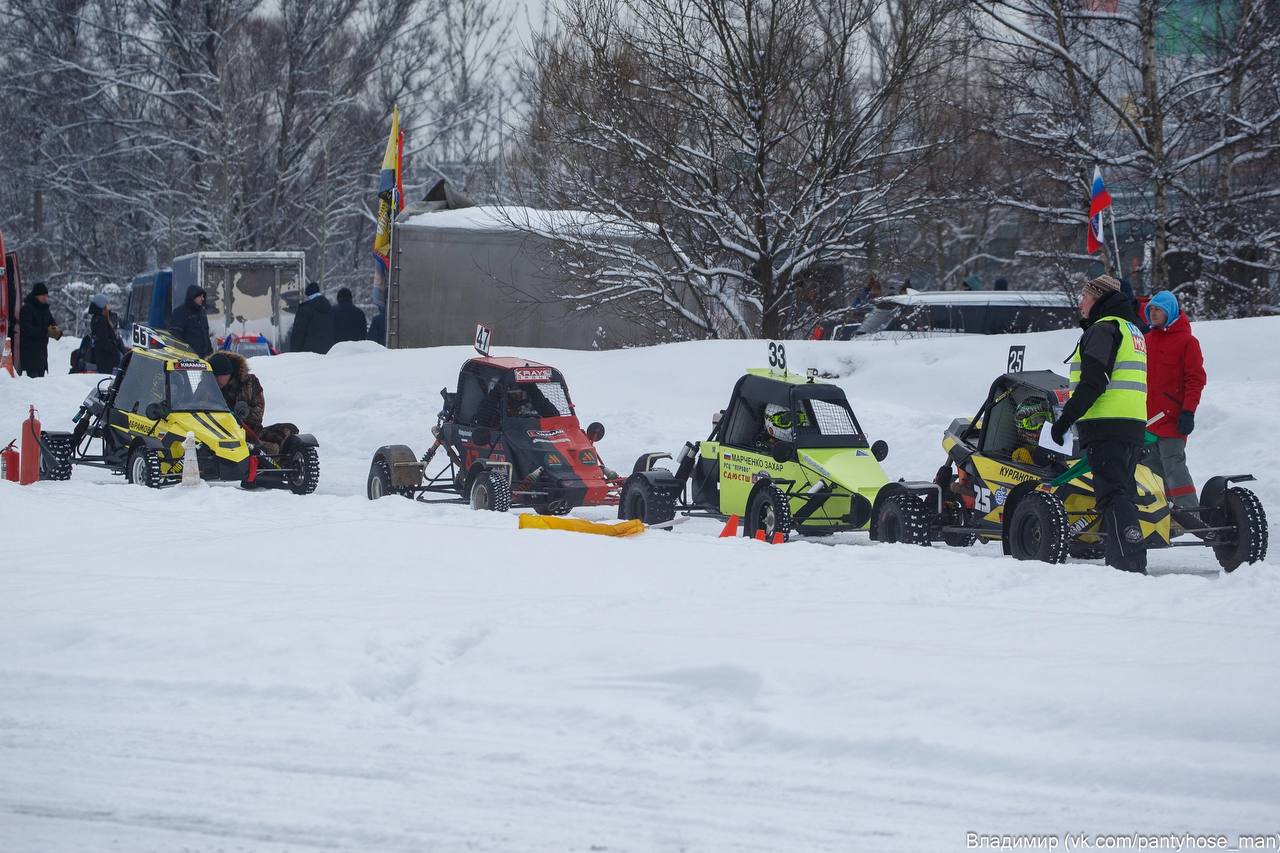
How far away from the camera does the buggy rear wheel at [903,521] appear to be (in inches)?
430

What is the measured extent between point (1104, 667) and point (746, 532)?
6.16 metres

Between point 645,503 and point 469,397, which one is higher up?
point 469,397

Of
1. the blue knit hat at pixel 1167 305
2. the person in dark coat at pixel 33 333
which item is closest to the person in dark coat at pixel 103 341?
the person in dark coat at pixel 33 333

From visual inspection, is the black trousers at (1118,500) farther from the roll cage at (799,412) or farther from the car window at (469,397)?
the car window at (469,397)

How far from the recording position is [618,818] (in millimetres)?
4672

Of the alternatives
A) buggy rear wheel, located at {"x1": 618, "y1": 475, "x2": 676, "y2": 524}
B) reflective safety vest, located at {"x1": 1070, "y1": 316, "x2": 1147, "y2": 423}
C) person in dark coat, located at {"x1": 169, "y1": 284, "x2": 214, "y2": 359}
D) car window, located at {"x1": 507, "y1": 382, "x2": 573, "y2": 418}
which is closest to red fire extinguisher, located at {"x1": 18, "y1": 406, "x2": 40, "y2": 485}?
car window, located at {"x1": 507, "y1": 382, "x2": 573, "y2": 418}

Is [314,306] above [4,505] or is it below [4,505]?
above

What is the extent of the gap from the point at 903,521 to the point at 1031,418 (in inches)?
50.8

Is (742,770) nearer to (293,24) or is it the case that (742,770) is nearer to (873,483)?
(873,483)

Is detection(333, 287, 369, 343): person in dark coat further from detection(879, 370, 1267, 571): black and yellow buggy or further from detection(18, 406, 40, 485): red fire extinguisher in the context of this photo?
detection(879, 370, 1267, 571): black and yellow buggy

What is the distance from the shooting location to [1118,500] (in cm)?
908

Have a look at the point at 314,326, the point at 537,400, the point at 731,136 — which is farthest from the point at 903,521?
the point at 314,326

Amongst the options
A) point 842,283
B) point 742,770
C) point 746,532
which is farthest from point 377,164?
point 742,770

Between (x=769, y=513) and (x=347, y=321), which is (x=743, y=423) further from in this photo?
(x=347, y=321)
